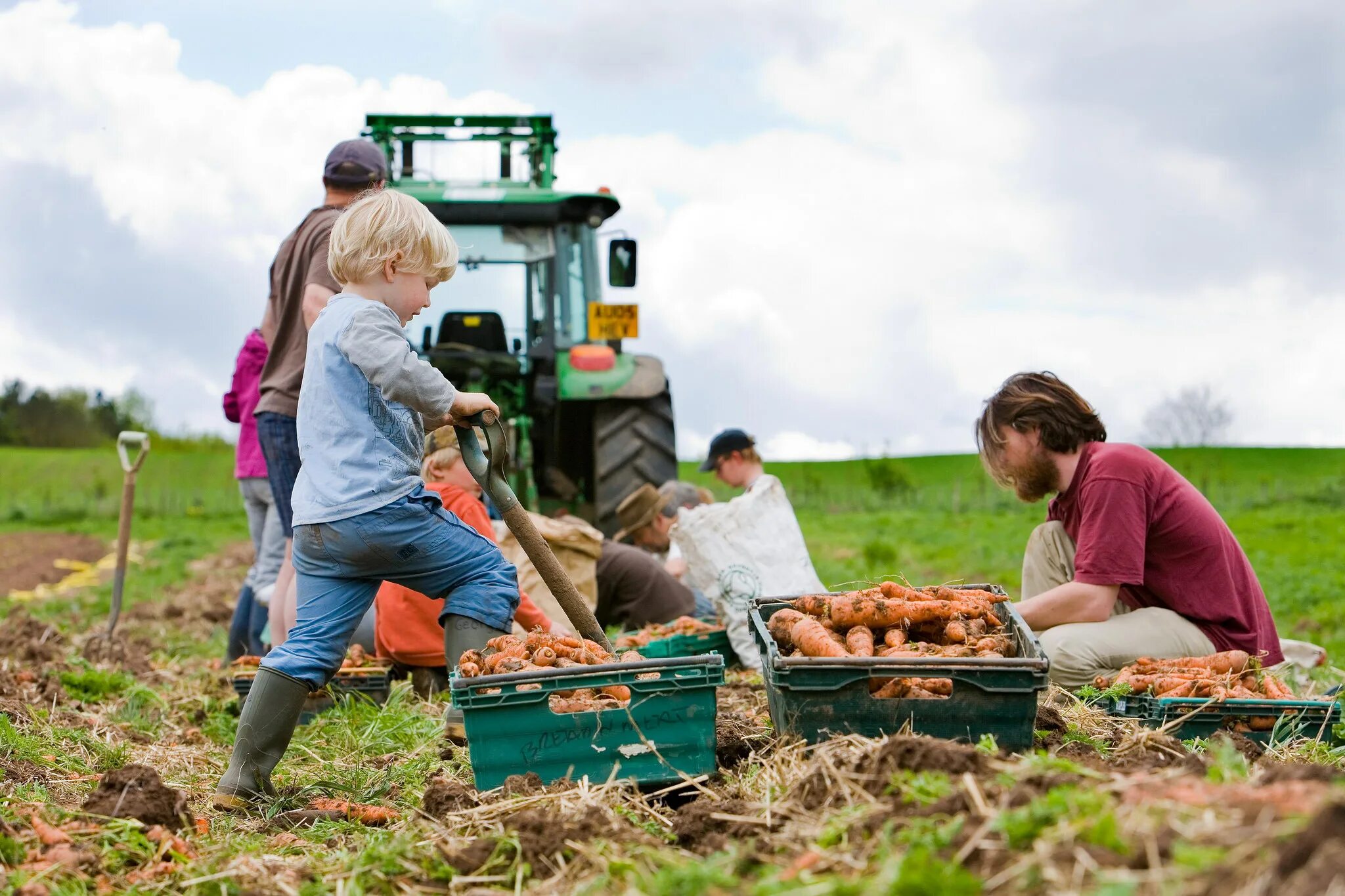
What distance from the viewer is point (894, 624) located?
3611 millimetres

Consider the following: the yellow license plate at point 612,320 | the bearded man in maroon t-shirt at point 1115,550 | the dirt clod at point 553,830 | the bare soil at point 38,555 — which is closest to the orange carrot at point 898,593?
the bearded man in maroon t-shirt at point 1115,550

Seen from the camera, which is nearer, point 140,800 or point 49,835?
point 49,835

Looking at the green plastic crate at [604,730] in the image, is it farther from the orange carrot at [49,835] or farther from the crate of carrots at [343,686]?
the crate of carrots at [343,686]

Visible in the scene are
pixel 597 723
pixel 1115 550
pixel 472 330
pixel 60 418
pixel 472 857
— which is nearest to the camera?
pixel 472 857

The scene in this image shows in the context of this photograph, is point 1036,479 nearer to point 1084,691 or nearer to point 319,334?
point 1084,691

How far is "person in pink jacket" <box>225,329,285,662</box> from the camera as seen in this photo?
607 cm

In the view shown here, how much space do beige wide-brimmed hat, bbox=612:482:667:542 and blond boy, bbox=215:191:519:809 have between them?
377 cm

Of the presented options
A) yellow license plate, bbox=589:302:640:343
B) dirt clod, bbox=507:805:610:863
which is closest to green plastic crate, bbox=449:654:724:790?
dirt clod, bbox=507:805:610:863

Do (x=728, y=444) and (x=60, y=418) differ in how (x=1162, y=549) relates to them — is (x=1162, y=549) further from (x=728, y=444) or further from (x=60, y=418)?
(x=60, y=418)

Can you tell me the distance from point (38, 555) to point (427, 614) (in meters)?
15.7

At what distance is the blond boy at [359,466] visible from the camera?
3473 mm

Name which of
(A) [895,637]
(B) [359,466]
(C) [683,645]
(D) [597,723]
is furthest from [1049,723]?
(C) [683,645]

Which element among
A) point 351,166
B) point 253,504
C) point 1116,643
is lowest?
point 1116,643

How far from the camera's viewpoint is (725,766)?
3.32 meters
